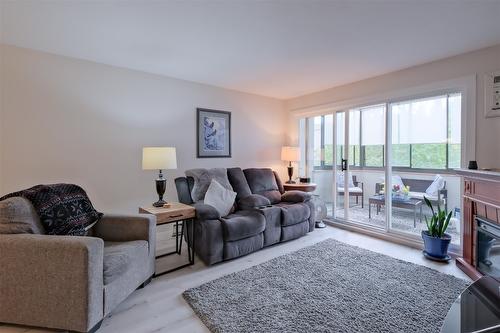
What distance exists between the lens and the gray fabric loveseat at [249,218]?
2.66 m

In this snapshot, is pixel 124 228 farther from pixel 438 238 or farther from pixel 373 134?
pixel 373 134

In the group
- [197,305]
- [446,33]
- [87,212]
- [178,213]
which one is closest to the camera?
[197,305]

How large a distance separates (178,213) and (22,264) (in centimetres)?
125

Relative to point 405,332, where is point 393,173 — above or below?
above

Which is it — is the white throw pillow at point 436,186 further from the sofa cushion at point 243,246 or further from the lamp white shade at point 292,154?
the sofa cushion at point 243,246

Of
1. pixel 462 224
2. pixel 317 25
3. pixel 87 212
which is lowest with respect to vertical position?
pixel 462 224

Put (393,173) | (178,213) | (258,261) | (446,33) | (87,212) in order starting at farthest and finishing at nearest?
(393,173) → (258,261) → (178,213) → (446,33) → (87,212)

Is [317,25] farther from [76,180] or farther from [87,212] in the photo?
[76,180]

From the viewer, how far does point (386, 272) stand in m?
2.48

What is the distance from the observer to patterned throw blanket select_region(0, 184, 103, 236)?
185 cm

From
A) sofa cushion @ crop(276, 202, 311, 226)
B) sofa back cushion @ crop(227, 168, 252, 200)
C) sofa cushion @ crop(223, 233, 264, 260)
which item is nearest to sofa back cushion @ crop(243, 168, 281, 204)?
sofa back cushion @ crop(227, 168, 252, 200)

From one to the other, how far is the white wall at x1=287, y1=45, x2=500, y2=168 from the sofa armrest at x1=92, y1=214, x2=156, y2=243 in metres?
3.52

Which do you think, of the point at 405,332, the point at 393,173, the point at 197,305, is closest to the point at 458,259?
the point at 393,173

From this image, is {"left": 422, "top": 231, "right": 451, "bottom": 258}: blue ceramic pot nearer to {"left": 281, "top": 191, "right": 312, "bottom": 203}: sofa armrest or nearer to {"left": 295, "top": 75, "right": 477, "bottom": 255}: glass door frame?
{"left": 295, "top": 75, "right": 477, "bottom": 255}: glass door frame
